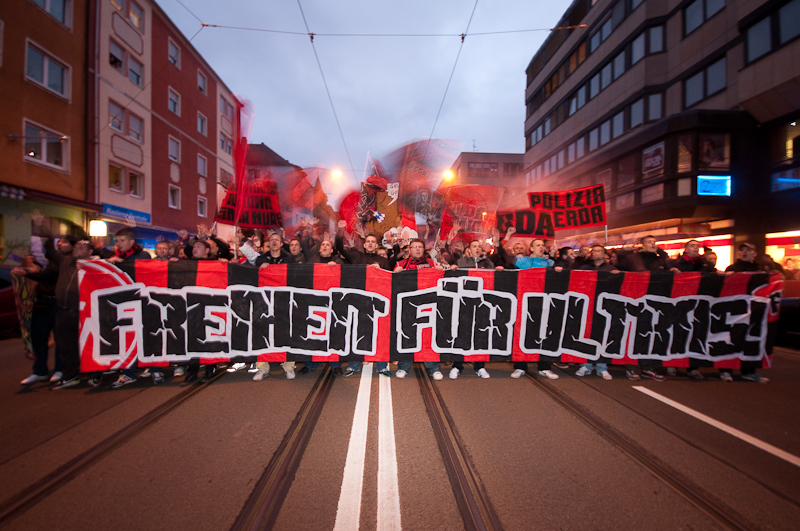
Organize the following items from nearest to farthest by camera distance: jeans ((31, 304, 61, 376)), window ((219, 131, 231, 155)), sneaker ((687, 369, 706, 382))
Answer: jeans ((31, 304, 61, 376)), sneaker ((687, 369, 706, 382)), window ((219, 131, 231, 155))

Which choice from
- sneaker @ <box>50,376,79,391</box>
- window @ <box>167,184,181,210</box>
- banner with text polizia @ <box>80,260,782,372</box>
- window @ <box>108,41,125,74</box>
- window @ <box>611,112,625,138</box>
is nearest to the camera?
sneaker @ <box>50,376,79,391</box>

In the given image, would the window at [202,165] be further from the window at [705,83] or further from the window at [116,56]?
the window at [705,83]

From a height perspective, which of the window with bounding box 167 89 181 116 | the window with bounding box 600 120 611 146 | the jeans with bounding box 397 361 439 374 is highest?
the window with bounding box 167 89 181 116

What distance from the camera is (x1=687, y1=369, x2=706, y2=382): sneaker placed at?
5.50 m

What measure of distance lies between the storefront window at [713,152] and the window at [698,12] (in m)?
5.87

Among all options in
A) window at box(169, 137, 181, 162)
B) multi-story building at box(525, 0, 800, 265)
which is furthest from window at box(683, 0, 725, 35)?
window at box(169, 137, 181, 162)

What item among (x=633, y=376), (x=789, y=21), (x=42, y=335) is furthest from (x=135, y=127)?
(x=789, y=21)

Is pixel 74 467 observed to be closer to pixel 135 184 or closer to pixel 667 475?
pixel 667 475

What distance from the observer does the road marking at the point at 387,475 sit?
231 centimetres

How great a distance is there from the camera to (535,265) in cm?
669

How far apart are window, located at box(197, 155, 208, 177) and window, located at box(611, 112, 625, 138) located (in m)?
27.0

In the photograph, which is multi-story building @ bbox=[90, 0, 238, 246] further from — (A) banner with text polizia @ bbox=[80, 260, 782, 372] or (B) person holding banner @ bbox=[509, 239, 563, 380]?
(B) person holding banner @ bbox=[509, 239, 563, 380]

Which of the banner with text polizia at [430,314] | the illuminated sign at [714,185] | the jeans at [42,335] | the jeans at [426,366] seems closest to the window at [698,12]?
the illuminated sign at [714,185]

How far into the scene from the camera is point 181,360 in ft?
16.4
